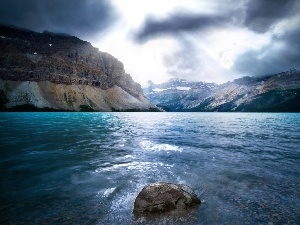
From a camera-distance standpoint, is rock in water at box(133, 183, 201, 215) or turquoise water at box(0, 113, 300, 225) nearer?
turquoise water at box(0, 113, 300, 225)

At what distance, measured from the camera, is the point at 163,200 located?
8977 millimetres

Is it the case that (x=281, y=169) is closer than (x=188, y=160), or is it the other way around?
(x=281, y=169)

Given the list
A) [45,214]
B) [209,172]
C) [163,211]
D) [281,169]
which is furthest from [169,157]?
[45,214]

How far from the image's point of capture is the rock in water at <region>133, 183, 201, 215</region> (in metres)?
8.78

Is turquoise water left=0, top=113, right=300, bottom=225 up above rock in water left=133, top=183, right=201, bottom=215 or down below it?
below

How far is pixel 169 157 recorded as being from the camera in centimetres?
2009

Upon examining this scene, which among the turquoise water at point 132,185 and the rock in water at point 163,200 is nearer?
the turquoise water at point 132,185

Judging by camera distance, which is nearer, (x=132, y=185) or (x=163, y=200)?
(x=163, y=200)

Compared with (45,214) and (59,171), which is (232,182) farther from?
(59,171)

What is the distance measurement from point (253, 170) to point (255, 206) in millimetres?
6483

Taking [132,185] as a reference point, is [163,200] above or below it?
above

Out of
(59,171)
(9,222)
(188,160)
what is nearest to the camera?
(9,222)

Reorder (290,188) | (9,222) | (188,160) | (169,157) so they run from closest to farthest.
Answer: (9,222) < (290,188) < (188,160) < (169,157)

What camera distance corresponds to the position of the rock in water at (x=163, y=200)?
8.78 metres
